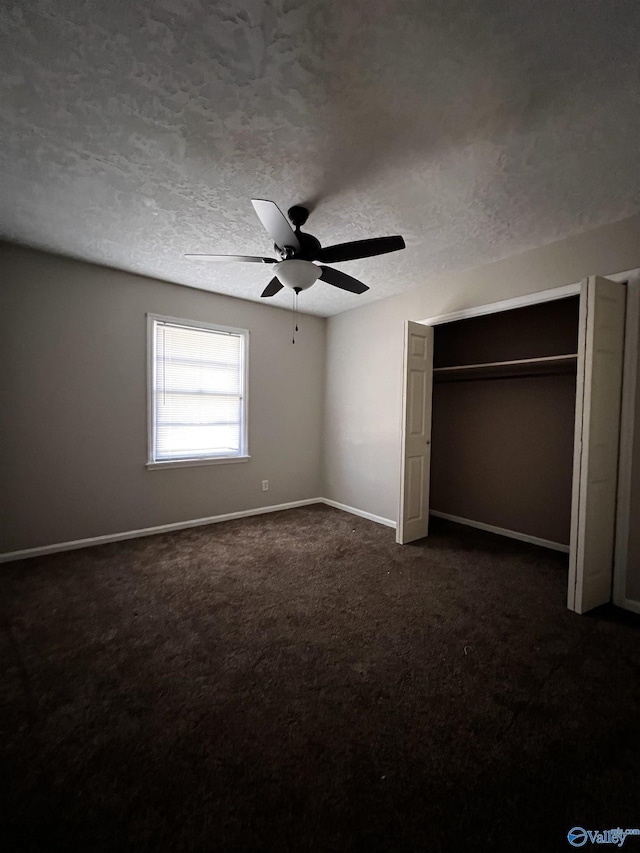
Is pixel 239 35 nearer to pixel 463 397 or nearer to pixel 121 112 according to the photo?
pixel 121 112

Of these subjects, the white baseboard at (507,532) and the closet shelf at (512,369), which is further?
the white baseboard at (507,532)

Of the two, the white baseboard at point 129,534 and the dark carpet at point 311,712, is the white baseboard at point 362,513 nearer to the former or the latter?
the white baseboard at point 129,534

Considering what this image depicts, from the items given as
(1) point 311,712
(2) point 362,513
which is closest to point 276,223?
(1) point 311,712

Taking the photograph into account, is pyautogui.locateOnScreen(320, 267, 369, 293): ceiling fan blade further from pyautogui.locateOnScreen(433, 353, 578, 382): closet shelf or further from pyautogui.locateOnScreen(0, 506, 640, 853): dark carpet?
pyautogui.locateOnScreen(0, 506, 640, 853): dark carpet

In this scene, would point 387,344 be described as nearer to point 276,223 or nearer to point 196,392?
point 196,392

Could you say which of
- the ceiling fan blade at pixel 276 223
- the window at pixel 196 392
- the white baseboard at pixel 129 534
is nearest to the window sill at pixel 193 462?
the window at pixel 196 392

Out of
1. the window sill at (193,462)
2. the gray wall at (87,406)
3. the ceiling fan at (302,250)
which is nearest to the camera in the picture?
the ceiling fan at (302,250)

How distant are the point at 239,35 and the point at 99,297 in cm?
290

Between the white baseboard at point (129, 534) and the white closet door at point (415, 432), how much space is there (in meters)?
1.82

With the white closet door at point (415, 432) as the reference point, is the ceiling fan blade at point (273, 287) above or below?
above

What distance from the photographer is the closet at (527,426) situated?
246cm

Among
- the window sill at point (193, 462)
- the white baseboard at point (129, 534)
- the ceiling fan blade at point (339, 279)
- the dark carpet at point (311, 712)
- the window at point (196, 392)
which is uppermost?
the ceiling fan blade at point (339, 279)

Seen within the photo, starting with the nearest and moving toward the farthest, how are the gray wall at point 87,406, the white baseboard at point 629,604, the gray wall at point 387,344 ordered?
the white baseboard at point 629,604 → the gray wall at point 387,344 → the gray wall at point 87,406

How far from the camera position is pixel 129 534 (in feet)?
12.4
